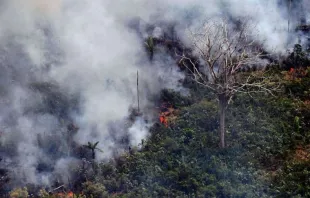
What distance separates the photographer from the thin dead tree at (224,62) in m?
19.8

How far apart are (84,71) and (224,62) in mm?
7723

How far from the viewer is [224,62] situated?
2025cm

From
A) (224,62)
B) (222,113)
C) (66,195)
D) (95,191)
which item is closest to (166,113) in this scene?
(222,113)

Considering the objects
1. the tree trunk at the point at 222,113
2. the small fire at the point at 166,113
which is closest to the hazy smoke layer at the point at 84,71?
the small fire at the point at 166,113

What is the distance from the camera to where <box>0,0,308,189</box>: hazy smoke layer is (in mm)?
21016

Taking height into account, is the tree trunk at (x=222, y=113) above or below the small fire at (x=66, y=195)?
above

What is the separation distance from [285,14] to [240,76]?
22.4 feet

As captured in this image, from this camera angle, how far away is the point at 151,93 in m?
24.9

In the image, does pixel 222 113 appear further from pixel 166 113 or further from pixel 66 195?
pixel 66 195

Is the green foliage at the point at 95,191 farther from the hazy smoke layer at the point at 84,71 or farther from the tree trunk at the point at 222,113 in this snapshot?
the tree trunk at the point at 222,113

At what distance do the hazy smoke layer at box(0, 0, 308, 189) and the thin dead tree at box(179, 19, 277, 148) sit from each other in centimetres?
128

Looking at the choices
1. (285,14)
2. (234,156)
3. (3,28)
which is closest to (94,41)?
(3,28)

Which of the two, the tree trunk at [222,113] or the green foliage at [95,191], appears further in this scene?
the tree trunk at [222,113]

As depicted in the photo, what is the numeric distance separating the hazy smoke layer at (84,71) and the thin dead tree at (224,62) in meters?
1.28
